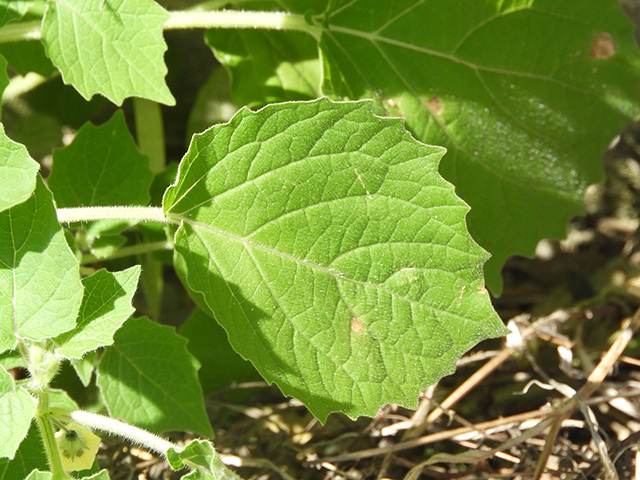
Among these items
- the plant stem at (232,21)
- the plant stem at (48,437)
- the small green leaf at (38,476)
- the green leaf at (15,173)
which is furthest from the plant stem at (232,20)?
the small green leaf at (38,476)

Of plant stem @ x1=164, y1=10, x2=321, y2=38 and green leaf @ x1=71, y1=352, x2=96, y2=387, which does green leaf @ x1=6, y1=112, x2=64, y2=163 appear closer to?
plant stem @ x1=164, y1=10, x2=321, y2=38

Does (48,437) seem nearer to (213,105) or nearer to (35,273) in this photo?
(35,273)

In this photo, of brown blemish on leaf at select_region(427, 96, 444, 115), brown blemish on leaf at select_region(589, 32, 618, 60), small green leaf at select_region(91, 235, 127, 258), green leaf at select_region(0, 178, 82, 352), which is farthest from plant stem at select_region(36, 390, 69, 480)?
brown blemish on leaf at select_region(589, 32, 618, 60)


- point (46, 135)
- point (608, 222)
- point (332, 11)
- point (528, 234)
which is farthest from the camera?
point (608, 222)

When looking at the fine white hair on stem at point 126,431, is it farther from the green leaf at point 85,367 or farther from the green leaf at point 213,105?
the green leaf at point 213,105

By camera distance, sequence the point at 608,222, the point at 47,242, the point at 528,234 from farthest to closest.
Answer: the point at 608,222
the point at 528,234
the point at 47,242

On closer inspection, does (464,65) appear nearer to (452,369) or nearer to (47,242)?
(452,369)

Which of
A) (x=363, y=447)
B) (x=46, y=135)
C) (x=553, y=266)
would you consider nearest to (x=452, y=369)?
(x=363, y=447)
